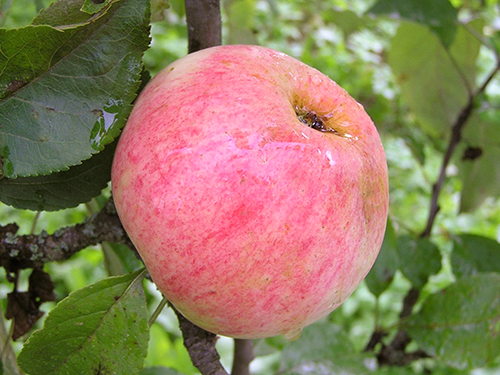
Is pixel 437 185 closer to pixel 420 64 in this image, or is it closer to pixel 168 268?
pixel 420 64

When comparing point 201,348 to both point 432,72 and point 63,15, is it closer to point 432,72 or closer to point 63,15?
point 63,15

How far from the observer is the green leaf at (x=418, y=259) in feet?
3.14

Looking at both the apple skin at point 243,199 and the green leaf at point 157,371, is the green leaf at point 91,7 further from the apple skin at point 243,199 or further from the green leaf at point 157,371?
the green leaf at point 157,371

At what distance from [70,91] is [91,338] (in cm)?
25

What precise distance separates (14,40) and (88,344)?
0.31 m

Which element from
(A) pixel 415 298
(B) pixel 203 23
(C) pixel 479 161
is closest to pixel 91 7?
(B) pixel 203 23

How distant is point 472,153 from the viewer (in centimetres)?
113

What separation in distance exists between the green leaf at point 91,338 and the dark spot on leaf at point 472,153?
2.96ft

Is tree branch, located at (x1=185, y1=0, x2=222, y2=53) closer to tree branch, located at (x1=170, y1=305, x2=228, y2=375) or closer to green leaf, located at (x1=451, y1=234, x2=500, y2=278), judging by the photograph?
tree branch, located at (x1=170, y1=305, x2=228, y2=375)

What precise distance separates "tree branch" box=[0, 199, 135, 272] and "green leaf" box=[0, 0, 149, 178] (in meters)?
0.10

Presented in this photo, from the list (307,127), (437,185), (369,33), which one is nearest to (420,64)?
(437,185)

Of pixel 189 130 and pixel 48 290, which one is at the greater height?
pixel 189 130

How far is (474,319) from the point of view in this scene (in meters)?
0.86

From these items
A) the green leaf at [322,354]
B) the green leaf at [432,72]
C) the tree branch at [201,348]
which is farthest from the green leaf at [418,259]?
the tree branch at [201,348]
